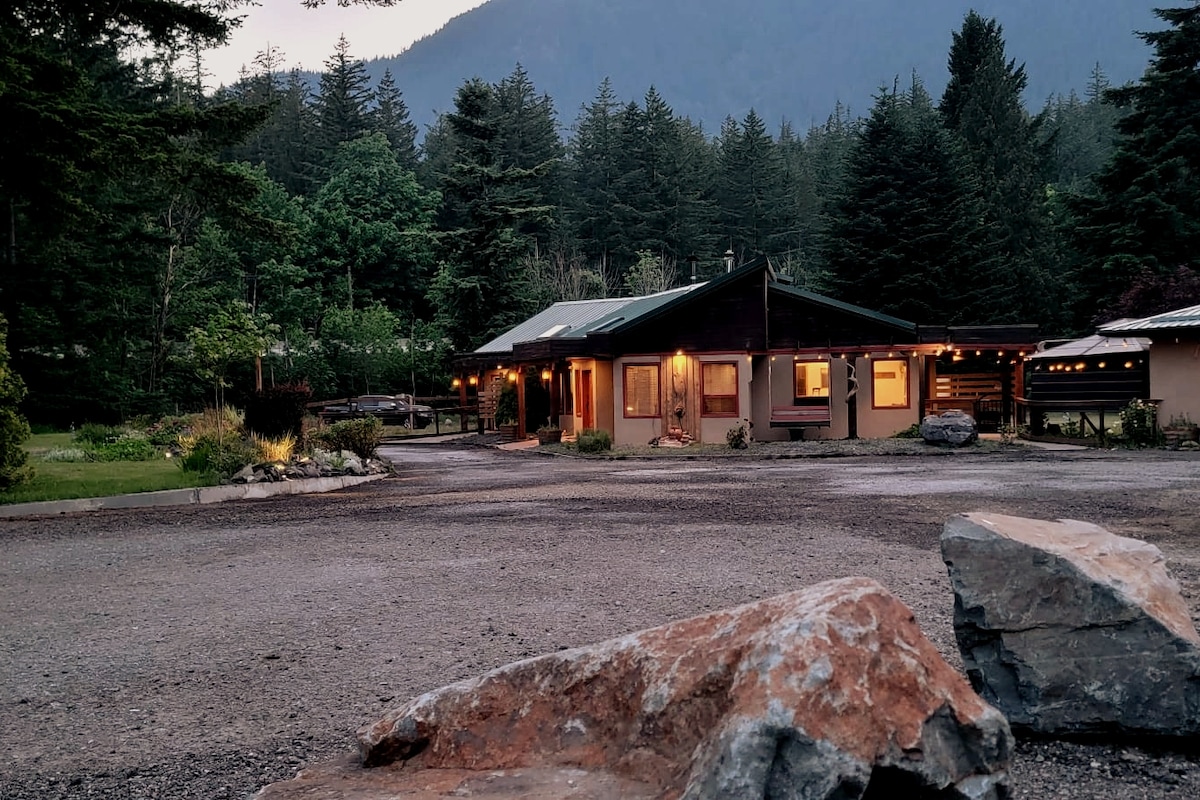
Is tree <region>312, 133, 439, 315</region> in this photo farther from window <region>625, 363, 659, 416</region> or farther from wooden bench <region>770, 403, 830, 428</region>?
wooden bench <region>770, 403, 830, 428</region>

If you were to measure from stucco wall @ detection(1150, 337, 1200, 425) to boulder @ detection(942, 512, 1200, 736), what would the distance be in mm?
21299

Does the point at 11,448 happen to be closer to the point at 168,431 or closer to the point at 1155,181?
the point at 168,431

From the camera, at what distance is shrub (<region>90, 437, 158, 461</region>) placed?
62.1 ft

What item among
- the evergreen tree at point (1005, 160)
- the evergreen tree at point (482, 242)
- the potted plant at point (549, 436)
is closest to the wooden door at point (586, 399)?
the potted plant at point (549, 436)

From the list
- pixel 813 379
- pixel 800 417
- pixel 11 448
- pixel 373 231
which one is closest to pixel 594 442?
pixel 800 417

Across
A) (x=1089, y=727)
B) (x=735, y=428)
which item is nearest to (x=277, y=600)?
(x=1089, y=727)

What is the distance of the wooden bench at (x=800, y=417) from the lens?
1003 inches

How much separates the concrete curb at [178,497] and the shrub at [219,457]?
690 mm

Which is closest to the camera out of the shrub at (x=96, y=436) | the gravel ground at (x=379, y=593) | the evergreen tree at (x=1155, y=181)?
the gravel ground at (x=379, y=593)

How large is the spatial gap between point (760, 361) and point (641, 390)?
3459 mm

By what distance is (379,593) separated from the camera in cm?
695

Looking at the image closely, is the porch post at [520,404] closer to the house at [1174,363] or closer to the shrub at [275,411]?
the shrub at [275,411]

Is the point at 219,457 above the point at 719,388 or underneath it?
underneath

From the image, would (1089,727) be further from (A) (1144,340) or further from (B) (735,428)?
(A) (1144,340)
